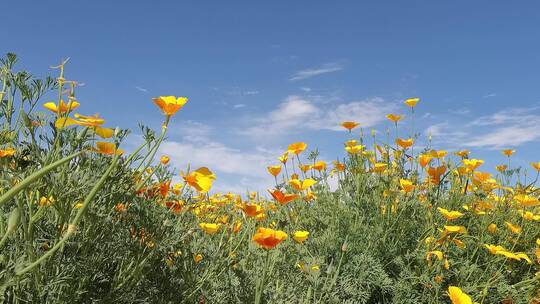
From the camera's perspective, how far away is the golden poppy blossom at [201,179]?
1918 millimetres

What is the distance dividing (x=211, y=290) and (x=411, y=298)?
1.33 meters

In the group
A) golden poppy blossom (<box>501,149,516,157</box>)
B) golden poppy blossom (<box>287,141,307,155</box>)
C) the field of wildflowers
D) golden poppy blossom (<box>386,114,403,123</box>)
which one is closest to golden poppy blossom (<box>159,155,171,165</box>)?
the field of wildflowers

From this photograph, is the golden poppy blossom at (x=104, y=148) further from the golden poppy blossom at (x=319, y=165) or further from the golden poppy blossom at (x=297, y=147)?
the golden poppy blossom at (x=319, y=165)

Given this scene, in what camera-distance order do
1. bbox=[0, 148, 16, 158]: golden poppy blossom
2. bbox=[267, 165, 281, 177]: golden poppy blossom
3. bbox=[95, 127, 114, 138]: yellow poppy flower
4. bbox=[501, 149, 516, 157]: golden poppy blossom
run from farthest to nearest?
bbox=[501, 149, 516, 157]: golden poppy blossom, bbox=[267, 165, 281, 177]: golden poppy blossom, bbox=[95, 127, 114, 138]: yellow poppy flower, bbox=[0, 148, 16, 158]: golden poppy blossom

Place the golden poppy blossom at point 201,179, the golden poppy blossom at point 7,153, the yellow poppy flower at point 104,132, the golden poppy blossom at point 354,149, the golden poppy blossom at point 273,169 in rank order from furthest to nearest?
the golden poppy blossom at point 354,149
the golden poppy blossom at point 273,169
the golden poppy blossom at point 201,179
the yellow poppy flower at point 104,132
the golden poppy blossom at point 7,153

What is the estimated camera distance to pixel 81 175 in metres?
1.67

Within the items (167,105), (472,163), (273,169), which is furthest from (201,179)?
(472,163)

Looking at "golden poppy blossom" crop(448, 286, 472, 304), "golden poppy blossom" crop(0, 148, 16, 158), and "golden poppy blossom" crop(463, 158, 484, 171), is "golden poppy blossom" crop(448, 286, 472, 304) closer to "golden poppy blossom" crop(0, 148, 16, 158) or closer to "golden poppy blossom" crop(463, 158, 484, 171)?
"golden poppy blossom" crop(463, 158, 484, 171)

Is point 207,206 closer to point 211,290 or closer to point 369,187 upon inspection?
point 369,187

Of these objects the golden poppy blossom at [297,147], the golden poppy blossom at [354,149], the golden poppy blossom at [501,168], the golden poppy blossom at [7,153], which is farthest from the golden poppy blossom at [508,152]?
the golden poppy blossom at [7,153]

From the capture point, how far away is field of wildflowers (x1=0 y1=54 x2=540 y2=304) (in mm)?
1621

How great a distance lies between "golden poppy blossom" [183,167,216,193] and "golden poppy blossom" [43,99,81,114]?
51 centimetres

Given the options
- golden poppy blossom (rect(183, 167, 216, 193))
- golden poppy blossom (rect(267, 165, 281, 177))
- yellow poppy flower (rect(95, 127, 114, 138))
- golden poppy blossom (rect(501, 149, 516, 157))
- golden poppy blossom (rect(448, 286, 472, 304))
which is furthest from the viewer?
golden poppy blossom (rect(501, 149, 516, 157))

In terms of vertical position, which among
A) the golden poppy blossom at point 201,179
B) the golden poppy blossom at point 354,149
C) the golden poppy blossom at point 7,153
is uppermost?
the golden poppy blossom at point 354,149
